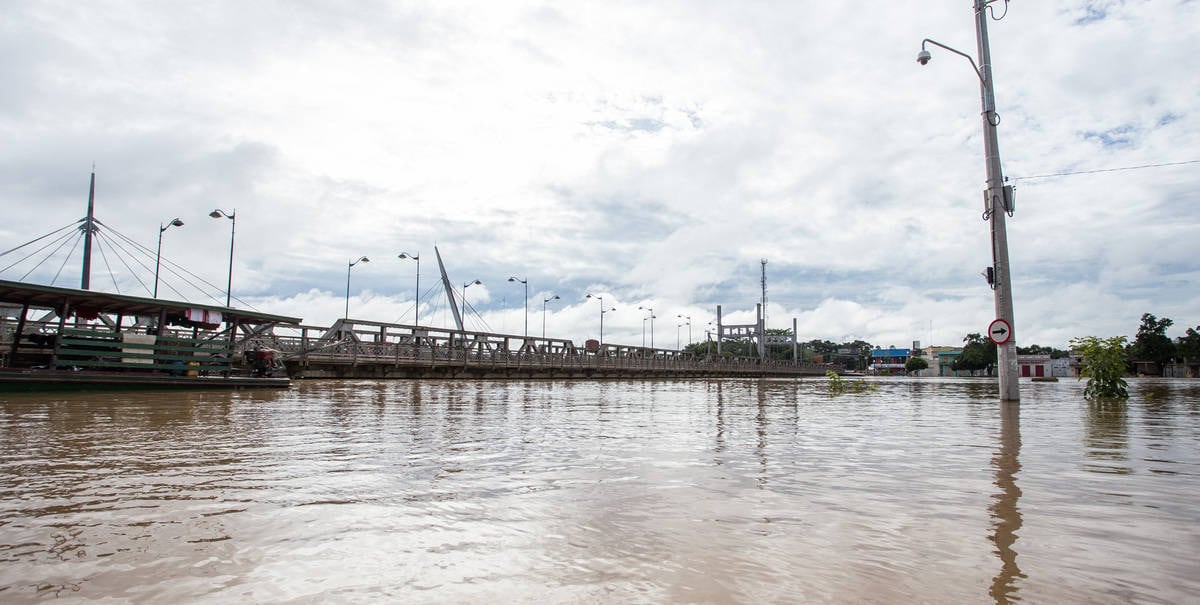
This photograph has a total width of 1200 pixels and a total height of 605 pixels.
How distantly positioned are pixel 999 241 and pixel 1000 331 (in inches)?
87.4

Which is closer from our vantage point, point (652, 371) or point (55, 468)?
point (55, 468)

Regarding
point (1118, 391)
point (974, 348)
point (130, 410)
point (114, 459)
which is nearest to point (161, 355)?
point (130, 410)

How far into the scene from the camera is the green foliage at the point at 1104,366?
17609mm

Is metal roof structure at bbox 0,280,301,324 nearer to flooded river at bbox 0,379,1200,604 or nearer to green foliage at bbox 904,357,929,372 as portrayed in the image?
flooded river at bbox 0,379,1200,604

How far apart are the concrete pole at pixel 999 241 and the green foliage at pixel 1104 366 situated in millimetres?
3129

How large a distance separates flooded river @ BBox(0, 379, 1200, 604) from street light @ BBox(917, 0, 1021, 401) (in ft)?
28.9

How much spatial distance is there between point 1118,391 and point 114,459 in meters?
22.8

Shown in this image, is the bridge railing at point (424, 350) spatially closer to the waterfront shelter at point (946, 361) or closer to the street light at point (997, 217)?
the street light at point (997, 217)

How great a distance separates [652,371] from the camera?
75125 mm

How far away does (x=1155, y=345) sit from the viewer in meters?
105

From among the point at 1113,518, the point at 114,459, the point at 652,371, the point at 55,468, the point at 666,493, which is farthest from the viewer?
the point at 652,371

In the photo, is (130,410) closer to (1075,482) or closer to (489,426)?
(489,426)

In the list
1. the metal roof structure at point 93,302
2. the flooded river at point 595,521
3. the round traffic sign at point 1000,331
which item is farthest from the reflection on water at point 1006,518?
the metal roof structure at point 93,302

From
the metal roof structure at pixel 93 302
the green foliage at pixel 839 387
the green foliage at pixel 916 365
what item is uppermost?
the metal roof structure at pixel 93 302
